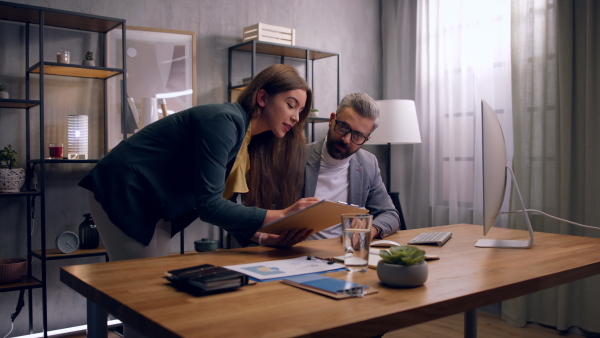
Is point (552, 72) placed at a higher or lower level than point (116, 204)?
higher

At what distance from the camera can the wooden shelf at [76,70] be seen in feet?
9.34

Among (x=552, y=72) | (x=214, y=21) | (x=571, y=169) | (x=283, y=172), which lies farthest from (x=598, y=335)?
(x=214, y=21)

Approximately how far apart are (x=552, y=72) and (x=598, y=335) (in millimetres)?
1585

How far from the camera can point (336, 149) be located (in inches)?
91.9

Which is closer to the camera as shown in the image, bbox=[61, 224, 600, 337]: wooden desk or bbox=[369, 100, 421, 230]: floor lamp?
bbox=[61, 224, 600, 337]: wooden desk

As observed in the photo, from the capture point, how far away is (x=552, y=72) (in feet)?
10.5

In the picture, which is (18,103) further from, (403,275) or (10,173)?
(403,275)

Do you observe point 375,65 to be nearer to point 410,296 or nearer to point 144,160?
point 144,160

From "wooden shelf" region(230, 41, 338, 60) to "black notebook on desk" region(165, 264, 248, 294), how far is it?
2647mm

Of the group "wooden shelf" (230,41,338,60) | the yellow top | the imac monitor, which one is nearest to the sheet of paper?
the yellow top

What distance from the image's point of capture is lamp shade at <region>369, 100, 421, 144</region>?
3.76 meters

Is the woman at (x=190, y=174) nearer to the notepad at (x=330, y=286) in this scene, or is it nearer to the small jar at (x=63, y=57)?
the notepad at (x=330, y=286)

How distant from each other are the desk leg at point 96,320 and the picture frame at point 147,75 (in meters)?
1.99

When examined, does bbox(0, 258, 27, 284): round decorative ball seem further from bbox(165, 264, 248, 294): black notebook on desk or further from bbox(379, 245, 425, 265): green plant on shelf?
bbox(379, 245, 425, 265): green plant on shelf
